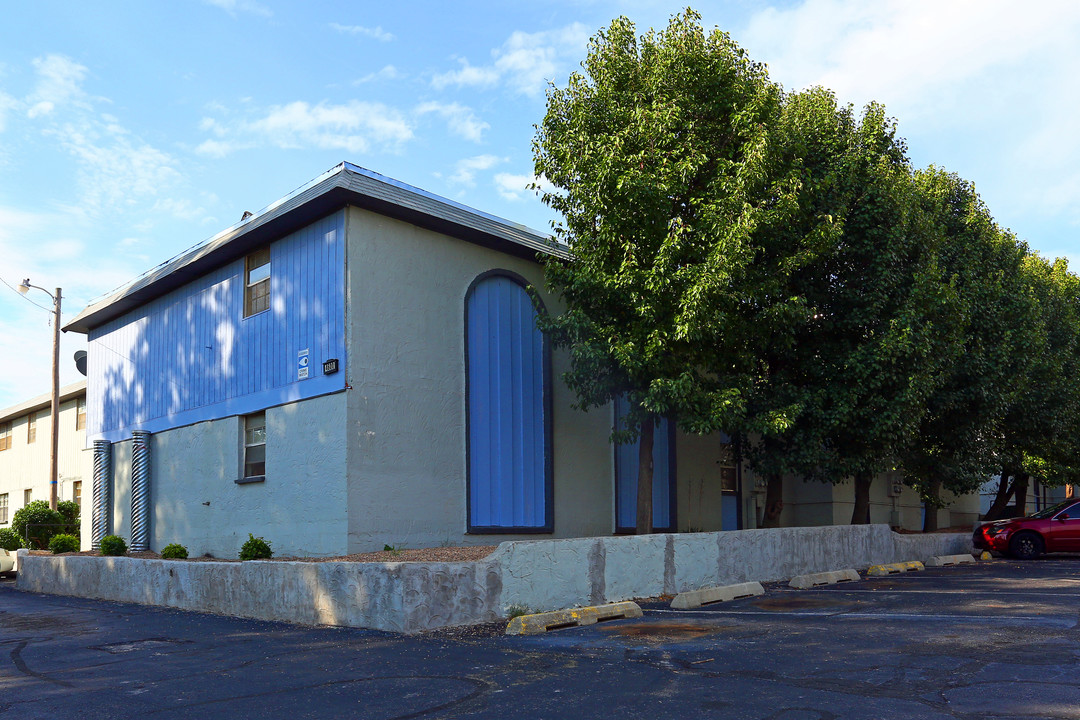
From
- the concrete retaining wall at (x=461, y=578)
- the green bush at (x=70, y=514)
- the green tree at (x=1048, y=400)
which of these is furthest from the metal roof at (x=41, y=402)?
the green tree at (x=1048, y=400)

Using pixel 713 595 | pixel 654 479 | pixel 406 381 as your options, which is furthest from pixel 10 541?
pixel 713 595

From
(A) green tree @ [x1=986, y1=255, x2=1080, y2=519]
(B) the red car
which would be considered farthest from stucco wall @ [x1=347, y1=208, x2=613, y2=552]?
(A) green tree @ [x1=986, y1=255, x2=1080, y2=519]

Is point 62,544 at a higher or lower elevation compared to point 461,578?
lower

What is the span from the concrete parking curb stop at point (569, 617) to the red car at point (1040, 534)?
46.0 feet

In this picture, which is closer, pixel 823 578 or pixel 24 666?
pixel 24 666

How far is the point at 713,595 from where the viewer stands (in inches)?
480

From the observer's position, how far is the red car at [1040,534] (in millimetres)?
20297

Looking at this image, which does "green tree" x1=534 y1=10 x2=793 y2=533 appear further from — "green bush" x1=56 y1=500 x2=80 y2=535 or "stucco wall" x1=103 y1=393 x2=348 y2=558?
"green bush" x1=56 y1=500 x2=80 y2=535

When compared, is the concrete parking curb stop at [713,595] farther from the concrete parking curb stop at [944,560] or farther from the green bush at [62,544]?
the green bush at [62,544]

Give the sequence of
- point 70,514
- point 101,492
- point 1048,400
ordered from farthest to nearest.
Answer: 1. point 70,514
2. point 1048,400
3. point 101,492

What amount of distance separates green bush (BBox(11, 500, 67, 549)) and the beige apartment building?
5.03ft

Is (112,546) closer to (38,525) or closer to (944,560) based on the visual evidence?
(38,525)

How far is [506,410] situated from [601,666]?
9854 mm

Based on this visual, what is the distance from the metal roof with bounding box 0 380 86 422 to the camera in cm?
3079
